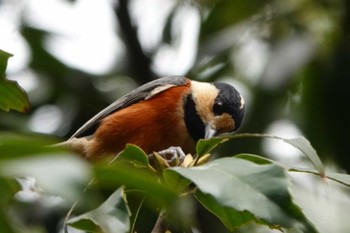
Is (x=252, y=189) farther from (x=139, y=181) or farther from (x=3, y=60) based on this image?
(x=3, y=60)

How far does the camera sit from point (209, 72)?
14.4 ft

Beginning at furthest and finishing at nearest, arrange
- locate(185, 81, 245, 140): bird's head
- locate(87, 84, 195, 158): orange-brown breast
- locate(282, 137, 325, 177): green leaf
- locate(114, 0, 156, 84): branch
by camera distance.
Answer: locate(114, 0, 156, 84): branch < locate(185, 81, 245, 140): bird's head < locate(87, 84, 195, 158): orange-brown breast < locate(282, 137, 325, 177): green leaf

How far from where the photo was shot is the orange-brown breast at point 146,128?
11.5 feet

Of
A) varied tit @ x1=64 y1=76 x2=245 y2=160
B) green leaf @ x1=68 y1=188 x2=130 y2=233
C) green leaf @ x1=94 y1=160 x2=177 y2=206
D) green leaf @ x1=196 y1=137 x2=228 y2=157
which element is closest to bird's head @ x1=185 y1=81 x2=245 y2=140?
varied tit @ x1=64 y1=76 x2=245 y2=160

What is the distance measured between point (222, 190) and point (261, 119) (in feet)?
8.31

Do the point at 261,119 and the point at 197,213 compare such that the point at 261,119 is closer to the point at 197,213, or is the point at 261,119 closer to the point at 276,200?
the point at 197,213

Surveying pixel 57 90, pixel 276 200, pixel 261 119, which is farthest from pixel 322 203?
pixel 57 90

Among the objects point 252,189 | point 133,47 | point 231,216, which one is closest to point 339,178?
point 231,216

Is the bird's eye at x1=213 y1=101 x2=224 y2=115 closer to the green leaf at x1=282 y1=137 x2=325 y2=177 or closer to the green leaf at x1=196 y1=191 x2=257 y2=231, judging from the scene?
the green leaf at x1=196 y1=191 x2=257 y2=231

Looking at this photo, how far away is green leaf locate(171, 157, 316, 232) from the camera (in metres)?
1.33

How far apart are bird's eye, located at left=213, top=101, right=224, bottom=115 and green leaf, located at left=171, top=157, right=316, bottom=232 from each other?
2279 mm

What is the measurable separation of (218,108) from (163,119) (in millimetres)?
299

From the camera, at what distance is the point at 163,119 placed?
3.60 metres

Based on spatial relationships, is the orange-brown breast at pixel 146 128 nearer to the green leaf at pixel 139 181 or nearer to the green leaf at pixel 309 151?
the green leaf at pixel 309 151
